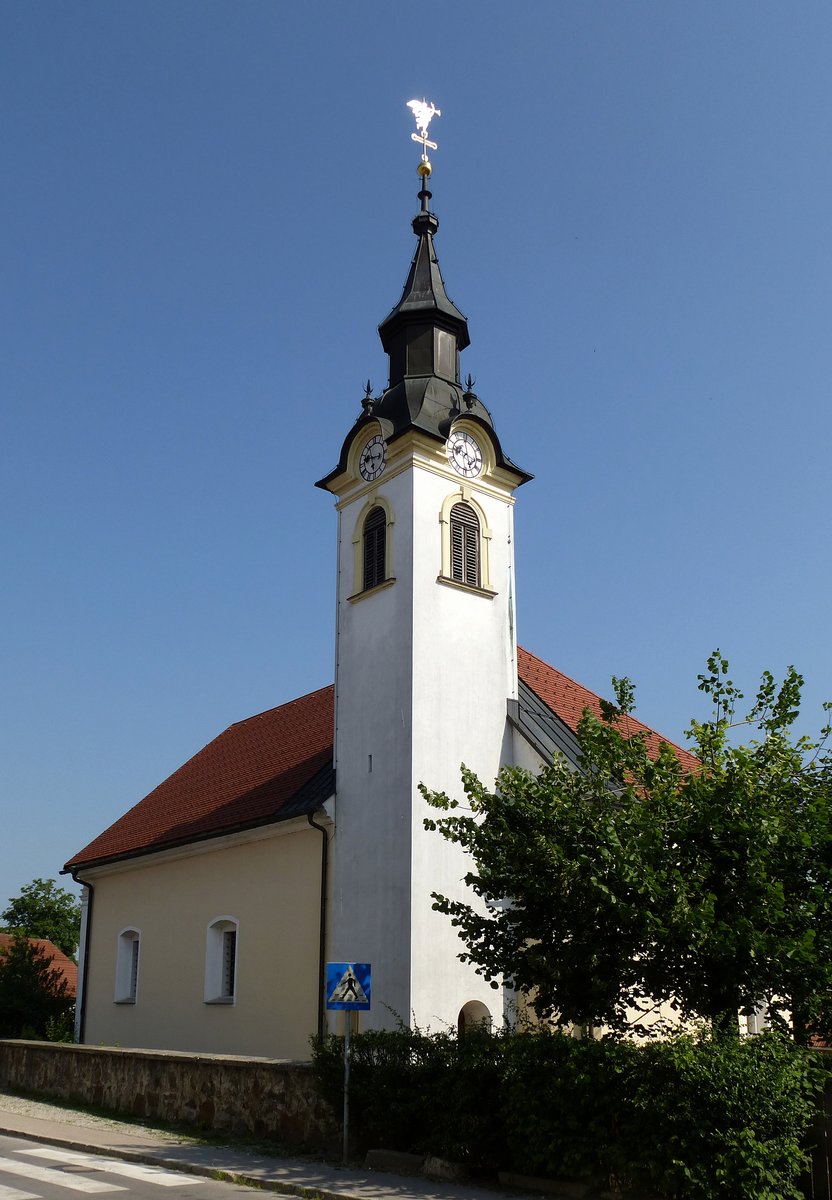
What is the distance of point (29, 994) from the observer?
27375mm

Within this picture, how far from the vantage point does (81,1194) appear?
1039 centimetres

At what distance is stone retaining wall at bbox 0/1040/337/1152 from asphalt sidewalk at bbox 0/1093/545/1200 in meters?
0.55

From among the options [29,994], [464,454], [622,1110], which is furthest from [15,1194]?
[29,994]

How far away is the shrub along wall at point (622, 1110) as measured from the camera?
929cm

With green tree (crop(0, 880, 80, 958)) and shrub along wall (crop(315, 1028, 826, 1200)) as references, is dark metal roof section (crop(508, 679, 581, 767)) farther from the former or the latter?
green tree (crop(0, 880, 80, 958))

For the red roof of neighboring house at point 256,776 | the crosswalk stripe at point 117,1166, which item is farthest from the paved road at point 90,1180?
the red roof of neighboring house at point 256,776

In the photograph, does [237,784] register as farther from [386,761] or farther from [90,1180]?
[90,1180]

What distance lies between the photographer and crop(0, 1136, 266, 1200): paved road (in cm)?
1041

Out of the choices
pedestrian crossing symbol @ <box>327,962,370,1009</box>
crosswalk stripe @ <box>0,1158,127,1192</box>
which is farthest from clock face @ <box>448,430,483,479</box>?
crosswalk stripe @ <box>0,1158,127,1192</box>

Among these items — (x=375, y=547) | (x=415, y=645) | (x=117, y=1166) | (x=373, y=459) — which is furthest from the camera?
(x=373, y=459)

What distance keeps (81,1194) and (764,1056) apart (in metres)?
6.47

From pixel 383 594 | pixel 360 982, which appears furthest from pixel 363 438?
pixel 360 982

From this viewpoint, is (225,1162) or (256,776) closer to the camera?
(225,1162)

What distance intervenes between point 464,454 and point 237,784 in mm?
9256
